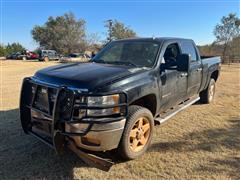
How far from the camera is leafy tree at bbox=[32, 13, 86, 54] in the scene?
52688 mm

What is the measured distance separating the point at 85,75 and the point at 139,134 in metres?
1.21

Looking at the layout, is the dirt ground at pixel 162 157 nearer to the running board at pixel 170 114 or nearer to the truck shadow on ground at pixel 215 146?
the truck shadow on ground at pixel 215 146

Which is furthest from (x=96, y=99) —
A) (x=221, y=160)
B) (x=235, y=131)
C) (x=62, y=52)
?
(x=62, y=52)

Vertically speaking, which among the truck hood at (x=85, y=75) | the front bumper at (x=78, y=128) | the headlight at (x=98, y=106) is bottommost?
the front bumper at (x=78, y=128)

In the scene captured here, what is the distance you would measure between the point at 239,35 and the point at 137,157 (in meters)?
31.0

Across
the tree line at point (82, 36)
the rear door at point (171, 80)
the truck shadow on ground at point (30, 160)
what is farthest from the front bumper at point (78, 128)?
the tree line at point (82, 36)

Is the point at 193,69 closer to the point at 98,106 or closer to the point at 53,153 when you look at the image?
the point at 98,106

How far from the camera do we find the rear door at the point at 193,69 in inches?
224

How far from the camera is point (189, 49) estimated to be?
607cm

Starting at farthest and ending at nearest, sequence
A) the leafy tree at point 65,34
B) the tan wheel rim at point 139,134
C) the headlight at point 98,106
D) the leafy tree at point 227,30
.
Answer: the leafy tree at point 65,34
the leafy tree at point 227,30
the tan wheel rim at point 139,134
the headlight at point 98,106

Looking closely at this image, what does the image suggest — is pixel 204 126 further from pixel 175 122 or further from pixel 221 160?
pixel 221 160

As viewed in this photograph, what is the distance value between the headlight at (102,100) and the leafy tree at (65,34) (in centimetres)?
4985

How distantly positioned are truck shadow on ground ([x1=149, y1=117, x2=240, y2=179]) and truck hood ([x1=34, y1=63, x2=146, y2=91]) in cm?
144

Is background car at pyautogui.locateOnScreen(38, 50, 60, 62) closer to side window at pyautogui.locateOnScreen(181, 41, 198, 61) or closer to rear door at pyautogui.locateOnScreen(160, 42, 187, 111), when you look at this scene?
side window at pyautogui.locateOnScreen(181, 41, 198, 61)
